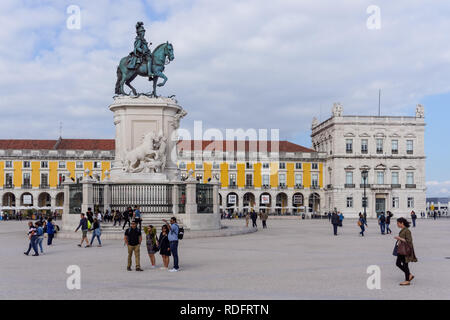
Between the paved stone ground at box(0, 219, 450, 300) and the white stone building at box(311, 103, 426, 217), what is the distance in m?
60.5

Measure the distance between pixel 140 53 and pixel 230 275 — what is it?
17058 mm

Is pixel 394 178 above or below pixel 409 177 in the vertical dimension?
below

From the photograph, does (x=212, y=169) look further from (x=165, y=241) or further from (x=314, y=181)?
(x=165, y=241)

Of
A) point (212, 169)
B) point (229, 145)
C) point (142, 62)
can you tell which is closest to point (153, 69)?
point (142, 62)

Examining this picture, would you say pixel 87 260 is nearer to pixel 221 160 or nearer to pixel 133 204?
pixel 133 204

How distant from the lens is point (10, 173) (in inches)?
3019

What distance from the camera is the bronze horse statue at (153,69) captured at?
2641 cm

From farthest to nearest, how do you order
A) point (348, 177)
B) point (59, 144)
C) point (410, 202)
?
point (59, 144) < point (348, 177) < point (410, 202)

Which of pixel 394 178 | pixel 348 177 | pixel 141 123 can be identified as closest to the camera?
pixel 141 123

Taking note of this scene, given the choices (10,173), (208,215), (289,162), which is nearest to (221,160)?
(289,162)

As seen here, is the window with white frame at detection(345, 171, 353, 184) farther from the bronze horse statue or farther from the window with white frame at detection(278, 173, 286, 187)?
the bronze horse statue

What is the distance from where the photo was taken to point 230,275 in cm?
1160
